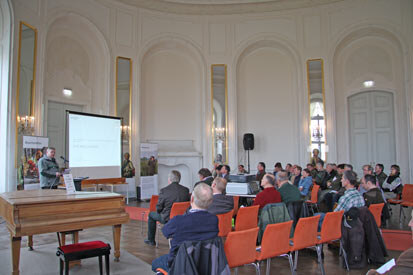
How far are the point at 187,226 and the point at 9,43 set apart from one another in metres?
7.55

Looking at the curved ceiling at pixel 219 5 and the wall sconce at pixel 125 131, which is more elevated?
the curved ceiling at pixel 219 5

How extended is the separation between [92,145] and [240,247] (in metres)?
2.79

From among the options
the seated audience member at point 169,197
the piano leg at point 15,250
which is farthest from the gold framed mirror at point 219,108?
the piano leg at point 15,250

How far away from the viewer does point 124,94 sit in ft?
37.0

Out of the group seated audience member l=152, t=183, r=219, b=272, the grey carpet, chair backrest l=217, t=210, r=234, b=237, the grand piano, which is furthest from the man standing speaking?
seated audience member l=152, t=183, r=219, b=272

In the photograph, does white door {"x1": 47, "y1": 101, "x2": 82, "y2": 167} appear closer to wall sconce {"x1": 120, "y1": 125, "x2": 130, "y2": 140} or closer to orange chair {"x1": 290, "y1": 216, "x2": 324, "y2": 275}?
wall sconce {"x1": 120, "y1": 125, "x2": 130, "y2": 140}

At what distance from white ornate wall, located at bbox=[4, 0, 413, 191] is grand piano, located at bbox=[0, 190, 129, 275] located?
23.5 ft

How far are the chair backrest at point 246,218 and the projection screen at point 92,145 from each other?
2.16 metres

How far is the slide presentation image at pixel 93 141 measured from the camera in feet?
14.7

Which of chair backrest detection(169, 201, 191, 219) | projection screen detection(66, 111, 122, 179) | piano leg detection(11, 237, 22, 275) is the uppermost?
projection screen detection(66, 111, 122, 179)

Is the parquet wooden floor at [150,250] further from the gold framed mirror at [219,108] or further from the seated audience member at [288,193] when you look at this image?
the gold framed mirror at [219,108]

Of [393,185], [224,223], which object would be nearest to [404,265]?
[224,223]

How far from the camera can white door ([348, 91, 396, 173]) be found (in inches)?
433

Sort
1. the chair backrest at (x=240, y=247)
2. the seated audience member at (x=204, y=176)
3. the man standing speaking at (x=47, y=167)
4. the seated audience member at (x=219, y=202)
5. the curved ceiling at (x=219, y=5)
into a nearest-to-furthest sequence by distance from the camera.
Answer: the chair backrest at (x=240, y=247) → the seated audience member at (x=219, y=202) → the man standing speaking at (x=47, y=167) → the seated audience member at (x=204, y=176) → the curved ceiling at (x=219, y=5)
